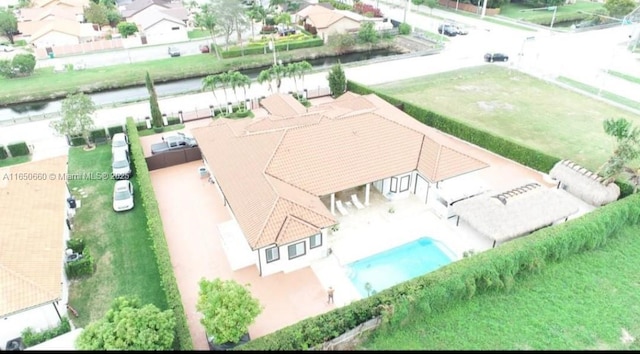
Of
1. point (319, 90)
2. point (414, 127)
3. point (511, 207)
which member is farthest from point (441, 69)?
point (511, 207)

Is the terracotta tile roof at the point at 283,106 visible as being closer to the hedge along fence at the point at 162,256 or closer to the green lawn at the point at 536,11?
the hedge along fence at the point at 162,256

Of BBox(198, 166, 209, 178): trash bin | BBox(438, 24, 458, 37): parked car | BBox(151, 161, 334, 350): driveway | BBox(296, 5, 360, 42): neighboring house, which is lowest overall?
BBox(151, 161, 334, 350): driveway

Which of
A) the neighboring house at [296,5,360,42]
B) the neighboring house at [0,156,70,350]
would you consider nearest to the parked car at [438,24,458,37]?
the neighboring house at [296,5,360,42]

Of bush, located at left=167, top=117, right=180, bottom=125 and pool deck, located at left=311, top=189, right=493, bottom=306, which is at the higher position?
bush, located at left=167, top=117, right=180, bottom=125

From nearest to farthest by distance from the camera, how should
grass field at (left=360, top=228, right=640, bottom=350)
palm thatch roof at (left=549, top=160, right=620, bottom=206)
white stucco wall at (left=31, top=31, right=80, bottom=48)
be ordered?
grass field at (left=360, top=228, right=640, bottom=350), palm thatch roof at (left=549, top=160, right=620, bottom=206), white stucco wall at (left=31, top=31, right=80, bottom=48)

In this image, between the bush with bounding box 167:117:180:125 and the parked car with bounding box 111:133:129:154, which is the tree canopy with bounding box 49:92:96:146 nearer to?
the parked car with bounding box 111:133:129:154

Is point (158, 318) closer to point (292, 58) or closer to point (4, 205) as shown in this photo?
point (4, 205)

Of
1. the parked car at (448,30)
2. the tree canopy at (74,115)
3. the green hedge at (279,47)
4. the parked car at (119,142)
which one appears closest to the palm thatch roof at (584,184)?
the parked car at (119,142)

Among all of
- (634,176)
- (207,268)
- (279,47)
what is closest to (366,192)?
(207,268)
